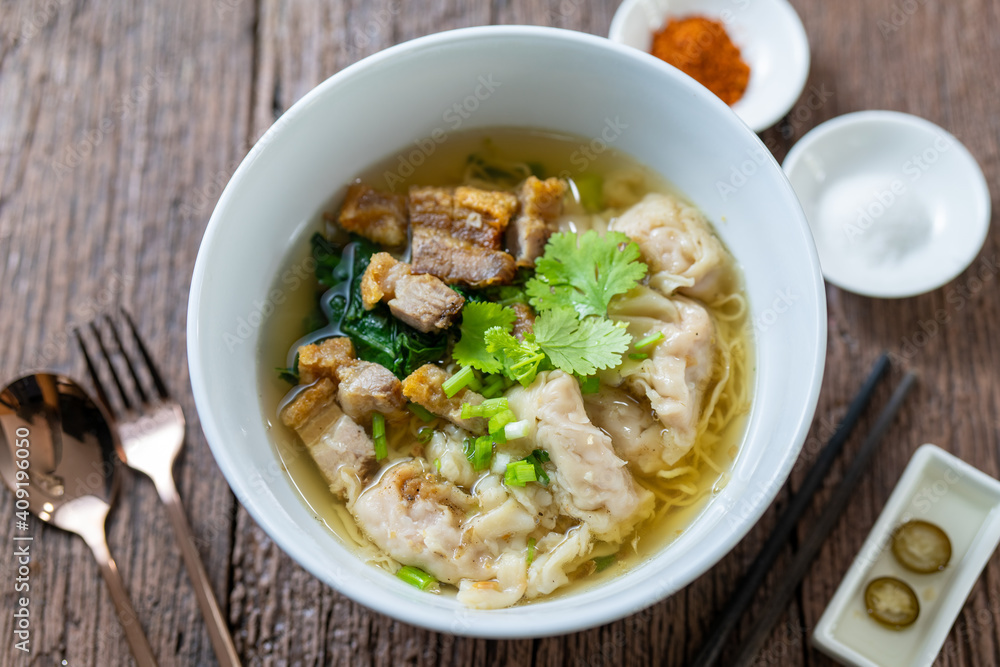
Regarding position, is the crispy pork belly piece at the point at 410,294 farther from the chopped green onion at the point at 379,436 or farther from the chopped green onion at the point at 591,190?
the chopped green onion at the point at 591,190

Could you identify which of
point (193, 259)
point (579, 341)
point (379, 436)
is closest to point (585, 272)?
point (579, 341)

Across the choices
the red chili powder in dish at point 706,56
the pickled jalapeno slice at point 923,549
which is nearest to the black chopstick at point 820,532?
the pickled jalapeno slice at point 923,549

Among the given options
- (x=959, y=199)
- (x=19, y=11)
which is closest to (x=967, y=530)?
(x=959, y=199)

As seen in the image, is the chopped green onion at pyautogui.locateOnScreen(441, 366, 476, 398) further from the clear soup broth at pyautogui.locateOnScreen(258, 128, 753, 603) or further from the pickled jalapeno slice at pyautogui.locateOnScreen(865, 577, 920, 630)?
the pickled jalapeno slice at pyautogui.locateOnScreen(865, 577, 920, 630)

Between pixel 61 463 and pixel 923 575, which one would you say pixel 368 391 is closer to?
pixel 61 463

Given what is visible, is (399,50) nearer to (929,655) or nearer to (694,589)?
(694,589)

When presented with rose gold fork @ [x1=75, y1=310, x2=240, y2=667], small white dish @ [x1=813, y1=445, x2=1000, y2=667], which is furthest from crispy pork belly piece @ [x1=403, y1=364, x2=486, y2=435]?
small white dish @ [x1=813, y1=445, x2=1000, y2=667]
